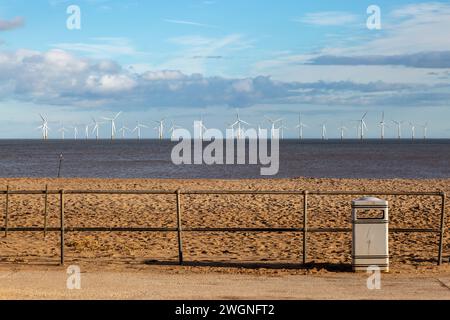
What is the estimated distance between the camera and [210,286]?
36.3ft

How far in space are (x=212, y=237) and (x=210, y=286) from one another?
713 centimetres

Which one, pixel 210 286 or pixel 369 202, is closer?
pixel 210 286

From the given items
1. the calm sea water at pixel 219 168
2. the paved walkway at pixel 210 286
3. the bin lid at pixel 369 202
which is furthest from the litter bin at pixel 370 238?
the calm sea water at pixel 219 168

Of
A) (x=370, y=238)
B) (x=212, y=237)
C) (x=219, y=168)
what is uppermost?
(x=370, y=238)

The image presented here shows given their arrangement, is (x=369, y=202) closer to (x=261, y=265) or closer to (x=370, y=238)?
(x=370, y=238)

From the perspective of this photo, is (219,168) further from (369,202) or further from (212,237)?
(369,202)

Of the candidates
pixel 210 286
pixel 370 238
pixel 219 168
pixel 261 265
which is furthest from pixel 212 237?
pixel 219 168

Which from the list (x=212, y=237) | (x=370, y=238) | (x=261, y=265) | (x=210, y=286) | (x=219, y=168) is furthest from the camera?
(x=219, y=168)

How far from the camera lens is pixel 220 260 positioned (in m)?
14.2

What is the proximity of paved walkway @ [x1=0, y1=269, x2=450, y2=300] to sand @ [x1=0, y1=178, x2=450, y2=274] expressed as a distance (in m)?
0.83

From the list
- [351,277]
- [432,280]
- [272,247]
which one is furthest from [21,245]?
[432,280]

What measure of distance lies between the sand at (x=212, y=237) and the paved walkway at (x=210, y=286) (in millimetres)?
829

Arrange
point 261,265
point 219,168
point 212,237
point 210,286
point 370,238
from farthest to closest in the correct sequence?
point 219,168 < point 212,237 < point 261,265 < point 370,238 < point 210,286

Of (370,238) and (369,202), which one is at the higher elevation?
(369,202)
